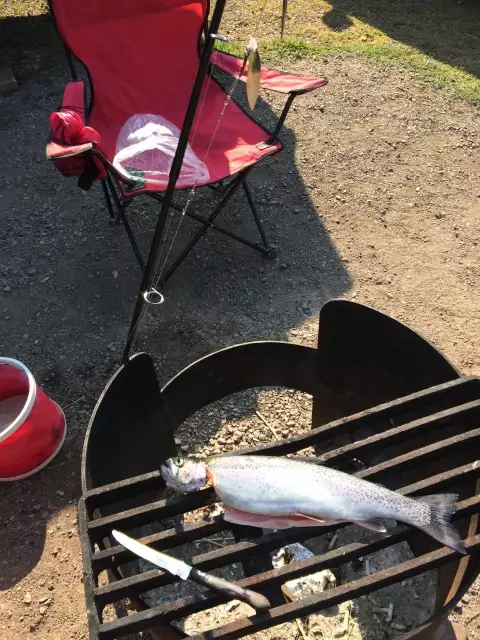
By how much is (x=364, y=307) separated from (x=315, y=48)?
4.24 m

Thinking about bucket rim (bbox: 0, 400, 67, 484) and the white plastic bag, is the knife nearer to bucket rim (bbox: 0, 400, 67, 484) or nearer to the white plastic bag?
bucket rim (bbox: 0, 400, 67, 484)

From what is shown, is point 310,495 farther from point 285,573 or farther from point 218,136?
point 218,136

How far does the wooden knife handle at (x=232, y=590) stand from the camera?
144cm

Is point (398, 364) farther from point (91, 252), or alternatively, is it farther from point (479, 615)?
point (91, 252)

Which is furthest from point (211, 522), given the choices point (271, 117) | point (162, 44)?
point (271, 117)

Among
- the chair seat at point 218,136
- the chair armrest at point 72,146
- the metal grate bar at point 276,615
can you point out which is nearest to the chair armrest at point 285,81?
the chair seat at point 218,136

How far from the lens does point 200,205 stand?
4109 mm

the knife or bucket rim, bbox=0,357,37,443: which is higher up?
the knife

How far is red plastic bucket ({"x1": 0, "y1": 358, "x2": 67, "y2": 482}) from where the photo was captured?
254 cm

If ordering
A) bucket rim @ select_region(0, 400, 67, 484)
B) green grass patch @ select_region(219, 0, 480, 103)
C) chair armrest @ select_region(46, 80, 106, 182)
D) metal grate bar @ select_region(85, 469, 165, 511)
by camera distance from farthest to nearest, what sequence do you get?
green grass patch @ select_region(219, 0, 480, 103) < chair armrest @ select_region(46, 80, 106, 182) < bucket rim @ select_region(0, 400, 67, 484) < metal grate bar @ select_region(85, 469, 165, 511)

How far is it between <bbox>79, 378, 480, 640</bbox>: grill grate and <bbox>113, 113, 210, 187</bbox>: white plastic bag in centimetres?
190

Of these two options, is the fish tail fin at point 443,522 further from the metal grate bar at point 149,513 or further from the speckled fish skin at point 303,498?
the metal grate bar at point 149,513

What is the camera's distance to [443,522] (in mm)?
1624

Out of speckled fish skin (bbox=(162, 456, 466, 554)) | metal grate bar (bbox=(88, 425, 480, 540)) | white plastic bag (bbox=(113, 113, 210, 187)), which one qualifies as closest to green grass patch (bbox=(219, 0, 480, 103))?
white plastic bag (bbox=(113, 113, 210, 187))
